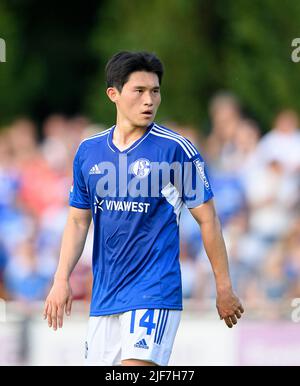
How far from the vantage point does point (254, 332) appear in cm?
1148

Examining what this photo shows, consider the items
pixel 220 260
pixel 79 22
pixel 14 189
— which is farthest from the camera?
pixel 79 22

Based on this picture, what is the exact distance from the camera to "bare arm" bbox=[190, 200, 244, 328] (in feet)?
25.3

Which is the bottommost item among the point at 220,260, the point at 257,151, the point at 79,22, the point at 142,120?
the point at 220,260

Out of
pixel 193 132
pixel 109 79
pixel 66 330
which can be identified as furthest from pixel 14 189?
pixel 109 79

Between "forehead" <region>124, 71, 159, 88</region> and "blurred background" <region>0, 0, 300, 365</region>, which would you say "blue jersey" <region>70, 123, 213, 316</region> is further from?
"blurred background" <region>0, 0, 300, 365</region>

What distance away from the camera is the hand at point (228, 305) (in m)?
Result: 7.69

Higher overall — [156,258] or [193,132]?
[193,132]

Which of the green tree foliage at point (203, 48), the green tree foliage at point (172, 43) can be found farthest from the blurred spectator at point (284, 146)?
the green tree foliage at point (172, 43)

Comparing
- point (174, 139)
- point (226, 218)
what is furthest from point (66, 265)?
point (226, 218)

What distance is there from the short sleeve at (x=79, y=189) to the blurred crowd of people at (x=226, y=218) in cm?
400

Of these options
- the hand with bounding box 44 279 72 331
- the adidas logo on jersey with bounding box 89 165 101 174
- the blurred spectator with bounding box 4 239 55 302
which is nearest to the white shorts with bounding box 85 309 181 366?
the hand with bounding box 44 279 72 331

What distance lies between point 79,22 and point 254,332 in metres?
13.2
